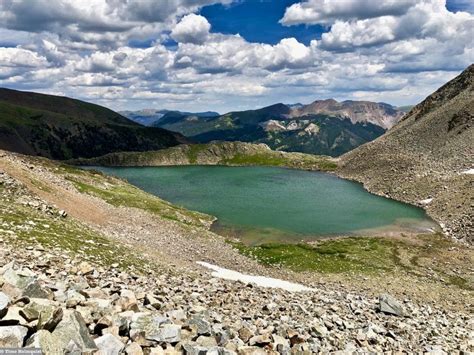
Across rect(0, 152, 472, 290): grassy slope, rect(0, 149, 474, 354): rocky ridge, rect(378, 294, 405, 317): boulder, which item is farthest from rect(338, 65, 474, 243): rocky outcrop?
rect(0, 149, 474, 354): rocky ridge

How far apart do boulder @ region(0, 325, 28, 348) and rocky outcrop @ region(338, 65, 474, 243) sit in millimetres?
84712

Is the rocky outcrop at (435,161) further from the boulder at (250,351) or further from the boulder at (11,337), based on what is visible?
the boulder at (11,337)

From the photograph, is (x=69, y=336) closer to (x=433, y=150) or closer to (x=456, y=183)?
(x=456, y=183)

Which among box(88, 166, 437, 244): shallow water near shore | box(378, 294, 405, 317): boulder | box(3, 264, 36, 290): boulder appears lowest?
box(88, 166, 437, 244): shallow water near shore

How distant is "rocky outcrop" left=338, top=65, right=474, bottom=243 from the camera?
101m

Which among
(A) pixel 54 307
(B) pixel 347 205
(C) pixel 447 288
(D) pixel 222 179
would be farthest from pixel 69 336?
(D) pixel 222 179

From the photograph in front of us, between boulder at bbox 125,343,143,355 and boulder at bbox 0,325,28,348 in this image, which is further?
boulder at bbox 125,343,143,355

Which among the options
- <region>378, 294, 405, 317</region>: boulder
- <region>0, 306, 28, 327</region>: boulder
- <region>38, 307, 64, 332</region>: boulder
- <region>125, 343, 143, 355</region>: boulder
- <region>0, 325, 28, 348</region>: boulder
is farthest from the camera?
<region>378, 294, 405, 317</region>: boulder

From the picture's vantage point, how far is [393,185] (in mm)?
135625

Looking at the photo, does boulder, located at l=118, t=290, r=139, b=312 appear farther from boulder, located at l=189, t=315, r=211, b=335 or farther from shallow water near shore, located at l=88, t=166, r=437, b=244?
shallow water near shore, located at l=88, t=166, r=437, b=244

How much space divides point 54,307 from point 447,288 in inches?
2003

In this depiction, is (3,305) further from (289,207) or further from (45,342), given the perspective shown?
(289,207)

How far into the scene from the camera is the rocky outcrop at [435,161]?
101144 millimetres

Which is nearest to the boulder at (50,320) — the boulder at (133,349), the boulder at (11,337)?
the boulder at (11,337)
